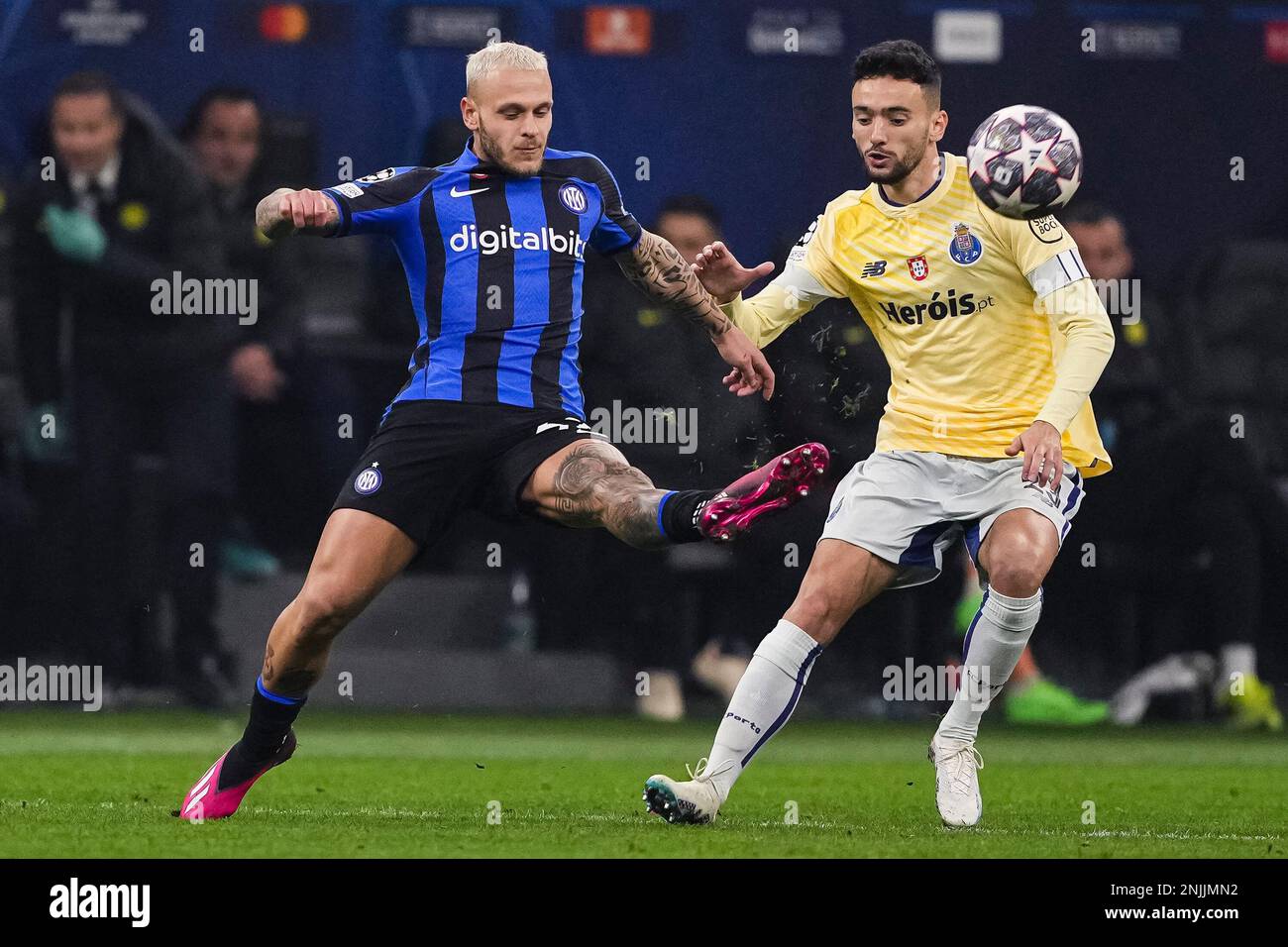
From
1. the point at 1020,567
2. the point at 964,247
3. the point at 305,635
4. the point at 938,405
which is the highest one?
the point at 964,247

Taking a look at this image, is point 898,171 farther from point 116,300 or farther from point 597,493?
point 116,300

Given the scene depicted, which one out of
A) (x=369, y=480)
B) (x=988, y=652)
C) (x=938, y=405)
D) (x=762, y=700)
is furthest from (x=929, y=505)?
(x=369, y=480)

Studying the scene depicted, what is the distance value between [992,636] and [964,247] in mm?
1163

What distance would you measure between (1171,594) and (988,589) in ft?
16.3

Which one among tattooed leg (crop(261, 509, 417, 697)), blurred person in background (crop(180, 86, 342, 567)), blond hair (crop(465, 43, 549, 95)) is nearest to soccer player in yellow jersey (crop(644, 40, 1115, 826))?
blond hair (crop(465, 43, 549, 95))

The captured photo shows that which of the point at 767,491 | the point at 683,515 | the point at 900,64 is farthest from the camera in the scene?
the point at 900,64

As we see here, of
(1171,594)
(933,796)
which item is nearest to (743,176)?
(1171,594)

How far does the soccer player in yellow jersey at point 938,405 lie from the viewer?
642cm

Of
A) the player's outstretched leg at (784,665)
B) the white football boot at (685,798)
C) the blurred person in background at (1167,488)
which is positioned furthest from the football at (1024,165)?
the blurred person in background at (1167,488)

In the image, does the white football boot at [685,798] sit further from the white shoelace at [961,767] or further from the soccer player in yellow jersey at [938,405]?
the white shoelace at [961,767]

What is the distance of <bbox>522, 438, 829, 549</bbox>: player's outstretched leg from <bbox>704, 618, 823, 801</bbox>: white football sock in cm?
62

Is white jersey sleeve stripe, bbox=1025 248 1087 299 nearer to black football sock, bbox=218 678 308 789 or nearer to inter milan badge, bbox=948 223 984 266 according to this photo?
inter milan badge, bbox=948 223 984 266

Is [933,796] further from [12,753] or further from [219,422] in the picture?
[219,422]

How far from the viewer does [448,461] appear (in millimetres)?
6383
